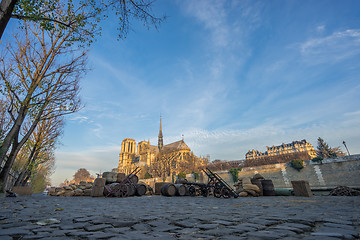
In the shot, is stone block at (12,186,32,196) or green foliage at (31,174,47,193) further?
green foliage at (31,174,47,193)

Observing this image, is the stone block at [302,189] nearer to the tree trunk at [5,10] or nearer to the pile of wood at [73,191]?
the tree trunk at [5,10]

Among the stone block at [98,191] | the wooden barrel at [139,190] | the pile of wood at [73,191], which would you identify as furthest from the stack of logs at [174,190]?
the pile of wood at [73,191]

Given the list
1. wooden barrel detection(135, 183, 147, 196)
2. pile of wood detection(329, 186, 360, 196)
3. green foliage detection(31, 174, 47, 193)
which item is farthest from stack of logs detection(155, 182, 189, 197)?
green foliage detection(31, 174, 47, 193)

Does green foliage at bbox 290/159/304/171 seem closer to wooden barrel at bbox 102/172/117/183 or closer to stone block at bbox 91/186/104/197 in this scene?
wooden barrel at bbox 102/172/117/183

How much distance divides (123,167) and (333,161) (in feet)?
317

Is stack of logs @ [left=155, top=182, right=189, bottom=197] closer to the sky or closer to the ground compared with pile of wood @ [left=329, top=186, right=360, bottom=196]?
→ closer to the sky

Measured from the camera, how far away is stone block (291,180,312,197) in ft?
33.8

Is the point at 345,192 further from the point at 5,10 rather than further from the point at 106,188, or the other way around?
the point at 5,10

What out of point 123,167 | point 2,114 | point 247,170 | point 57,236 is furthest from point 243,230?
point 123,167

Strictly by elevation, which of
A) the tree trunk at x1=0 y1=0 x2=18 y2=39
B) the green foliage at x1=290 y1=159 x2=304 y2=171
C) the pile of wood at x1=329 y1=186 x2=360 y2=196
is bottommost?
the pile of wood at x1=329 y1=186 x2=360 y2=196

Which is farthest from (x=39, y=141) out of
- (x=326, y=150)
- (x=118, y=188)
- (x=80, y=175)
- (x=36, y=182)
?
(x=80, y=175)

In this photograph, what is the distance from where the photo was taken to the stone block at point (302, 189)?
1029 centimetres

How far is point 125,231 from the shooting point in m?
2.22

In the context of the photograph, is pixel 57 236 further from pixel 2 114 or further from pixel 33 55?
pixel 2 114
